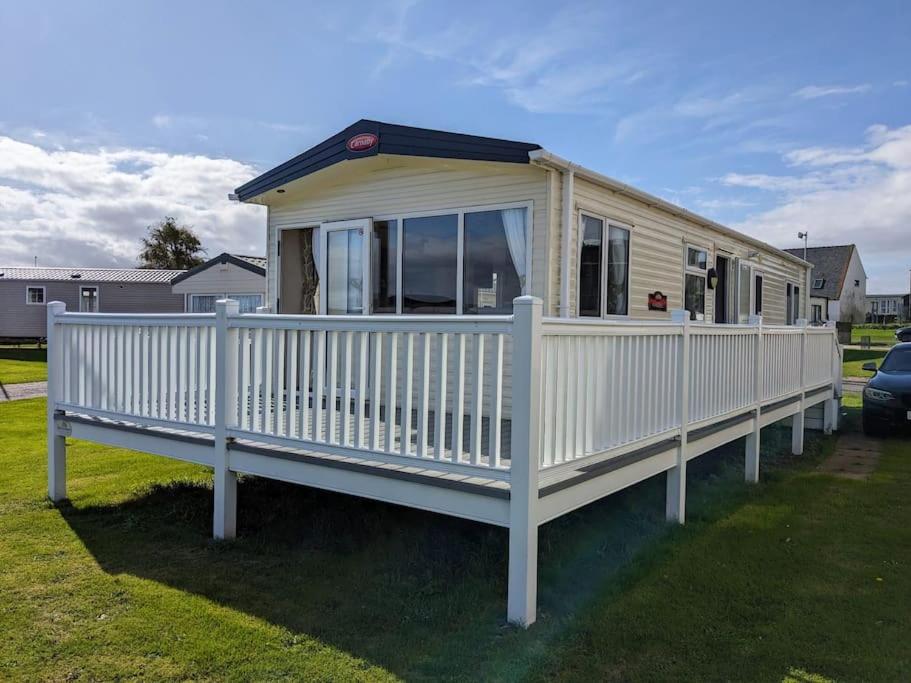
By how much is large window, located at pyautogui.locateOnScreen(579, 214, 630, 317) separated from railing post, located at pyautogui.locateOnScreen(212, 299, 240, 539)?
3.58 metres

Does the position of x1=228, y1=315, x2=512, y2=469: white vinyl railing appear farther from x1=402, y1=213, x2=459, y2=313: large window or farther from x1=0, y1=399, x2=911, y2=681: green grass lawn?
x1=402, y1=213, x2=459, y2=313: large window

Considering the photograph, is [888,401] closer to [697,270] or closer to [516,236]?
[697,270]

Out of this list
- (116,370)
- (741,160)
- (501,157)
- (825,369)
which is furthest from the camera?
(741,160)

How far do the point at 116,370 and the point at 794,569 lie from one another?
16.2 feet

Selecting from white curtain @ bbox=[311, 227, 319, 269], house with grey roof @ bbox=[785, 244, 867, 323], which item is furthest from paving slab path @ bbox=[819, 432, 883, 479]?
house with grey roof @ bbox=[785, 244, 867, 323]

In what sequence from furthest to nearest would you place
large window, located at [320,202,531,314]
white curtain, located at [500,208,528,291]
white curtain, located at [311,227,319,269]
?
white curtain, located at [311,227,319,269], large window, located at [320,202,531,314], white curtain, located at [500,208,528,291]

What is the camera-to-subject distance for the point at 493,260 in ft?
20.6

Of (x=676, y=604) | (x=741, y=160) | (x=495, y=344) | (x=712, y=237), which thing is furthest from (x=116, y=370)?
(x=741, y=160)

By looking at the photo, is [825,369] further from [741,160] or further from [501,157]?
[741,160]

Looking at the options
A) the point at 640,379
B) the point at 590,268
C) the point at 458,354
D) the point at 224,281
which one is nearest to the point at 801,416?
the point at 590,268

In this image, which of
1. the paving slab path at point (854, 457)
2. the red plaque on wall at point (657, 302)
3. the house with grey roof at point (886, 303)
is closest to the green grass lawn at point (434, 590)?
the paving slab path at point (854, 457)

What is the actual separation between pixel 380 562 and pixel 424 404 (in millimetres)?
1239

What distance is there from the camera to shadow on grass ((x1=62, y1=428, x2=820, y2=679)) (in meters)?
2.91

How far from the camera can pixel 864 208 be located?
63.2 feet
